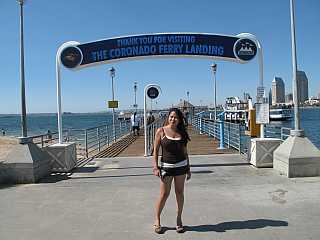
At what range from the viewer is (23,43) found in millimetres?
10414

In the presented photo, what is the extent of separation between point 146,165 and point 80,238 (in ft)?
21.8

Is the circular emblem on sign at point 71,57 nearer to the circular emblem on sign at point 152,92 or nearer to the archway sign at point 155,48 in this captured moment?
the archway sign at point 155,48

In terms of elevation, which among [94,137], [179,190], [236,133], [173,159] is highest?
[173,159]

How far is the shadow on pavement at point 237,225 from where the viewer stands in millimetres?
5551

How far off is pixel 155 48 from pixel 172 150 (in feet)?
23.3

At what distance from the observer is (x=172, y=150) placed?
214 inches

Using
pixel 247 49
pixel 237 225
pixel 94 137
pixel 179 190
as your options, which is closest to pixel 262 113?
pixel 247 49

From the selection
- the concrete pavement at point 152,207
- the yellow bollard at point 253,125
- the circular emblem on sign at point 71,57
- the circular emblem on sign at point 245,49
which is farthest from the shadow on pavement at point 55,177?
the circular emblem on sign at point 245,49

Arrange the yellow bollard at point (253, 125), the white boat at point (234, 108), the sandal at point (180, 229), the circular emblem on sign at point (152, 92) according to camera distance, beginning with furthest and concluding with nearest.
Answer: the white boat at point (234, 108) → the circular emblem on sign at point (152, 92) → the yellow bollard at point (253, 125) → the sandal at point (180, 229)

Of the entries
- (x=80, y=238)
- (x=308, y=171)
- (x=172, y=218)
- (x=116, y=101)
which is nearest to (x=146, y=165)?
(x=308, y=171)

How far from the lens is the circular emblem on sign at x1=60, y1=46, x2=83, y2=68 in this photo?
39.2 ft

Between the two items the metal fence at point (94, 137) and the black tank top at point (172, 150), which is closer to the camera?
the black tank top at point (172, 150)

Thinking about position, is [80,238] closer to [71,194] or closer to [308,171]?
[71,194]

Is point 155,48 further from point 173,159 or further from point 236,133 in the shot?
point 173,159
